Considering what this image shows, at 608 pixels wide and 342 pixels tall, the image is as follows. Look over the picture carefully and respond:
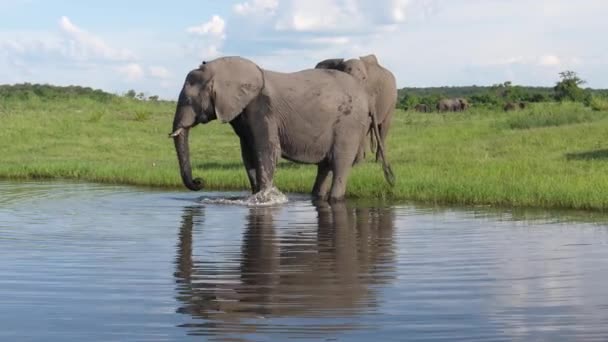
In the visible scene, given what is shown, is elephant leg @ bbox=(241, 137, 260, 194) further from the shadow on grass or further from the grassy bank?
the shadow on grass

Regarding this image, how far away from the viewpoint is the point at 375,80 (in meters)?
15.9

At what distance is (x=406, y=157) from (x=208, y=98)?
Answer: 303 inches

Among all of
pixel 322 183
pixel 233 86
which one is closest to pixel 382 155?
pixel 322 183

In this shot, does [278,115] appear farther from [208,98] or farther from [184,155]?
[184,155]

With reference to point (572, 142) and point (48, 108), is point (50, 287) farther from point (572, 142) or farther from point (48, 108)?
point (48, 108)

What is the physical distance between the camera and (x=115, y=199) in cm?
1473

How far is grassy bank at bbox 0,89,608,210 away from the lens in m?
14.3

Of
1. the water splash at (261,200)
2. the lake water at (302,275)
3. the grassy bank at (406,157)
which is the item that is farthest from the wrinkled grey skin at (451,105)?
the lake water at (302,275)

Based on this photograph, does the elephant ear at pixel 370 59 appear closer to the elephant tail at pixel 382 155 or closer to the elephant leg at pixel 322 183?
the elephant tail at pixel 382 155

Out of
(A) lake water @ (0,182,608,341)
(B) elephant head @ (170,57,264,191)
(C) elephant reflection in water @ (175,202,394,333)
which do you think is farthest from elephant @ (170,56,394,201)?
(C) elephant reflection in water @ (175,202,394,333)

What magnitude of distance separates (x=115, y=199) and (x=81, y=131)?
49.9ft

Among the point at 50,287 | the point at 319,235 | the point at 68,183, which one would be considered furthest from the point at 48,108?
the point at 50,287

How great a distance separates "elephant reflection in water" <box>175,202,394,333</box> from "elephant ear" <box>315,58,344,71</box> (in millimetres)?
4166

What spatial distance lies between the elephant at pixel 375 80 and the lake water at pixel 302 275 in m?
2.92
